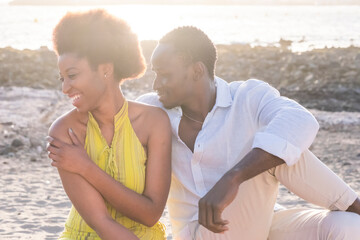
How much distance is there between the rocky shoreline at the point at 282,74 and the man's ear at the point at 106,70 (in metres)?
8.32

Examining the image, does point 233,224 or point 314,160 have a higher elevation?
point 314,160

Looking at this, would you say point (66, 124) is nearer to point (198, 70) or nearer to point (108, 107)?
point (108, 107)

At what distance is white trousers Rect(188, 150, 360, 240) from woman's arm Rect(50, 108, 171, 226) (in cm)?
38

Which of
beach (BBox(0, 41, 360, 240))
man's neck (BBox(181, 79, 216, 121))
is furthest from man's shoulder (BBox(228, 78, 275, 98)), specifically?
beach (BBox(0, 41, 360, 240))

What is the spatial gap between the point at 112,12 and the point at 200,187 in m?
0.99

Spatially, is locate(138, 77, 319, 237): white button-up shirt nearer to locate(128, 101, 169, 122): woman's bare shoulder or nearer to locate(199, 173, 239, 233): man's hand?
locate(128, 101, 169, 122): woman's bare shoulder

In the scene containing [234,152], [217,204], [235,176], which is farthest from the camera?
[234,152]

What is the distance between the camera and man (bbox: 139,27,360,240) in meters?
2.78

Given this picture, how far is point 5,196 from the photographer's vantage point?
563cm

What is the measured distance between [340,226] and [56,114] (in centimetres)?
730

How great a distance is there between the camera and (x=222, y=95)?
301 cm

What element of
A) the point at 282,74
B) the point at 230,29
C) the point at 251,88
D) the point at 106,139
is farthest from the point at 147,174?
the point at 230,29

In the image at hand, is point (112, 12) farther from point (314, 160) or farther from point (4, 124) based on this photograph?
point (4, 124)

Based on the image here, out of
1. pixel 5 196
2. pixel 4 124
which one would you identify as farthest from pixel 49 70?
pixel 5 196
